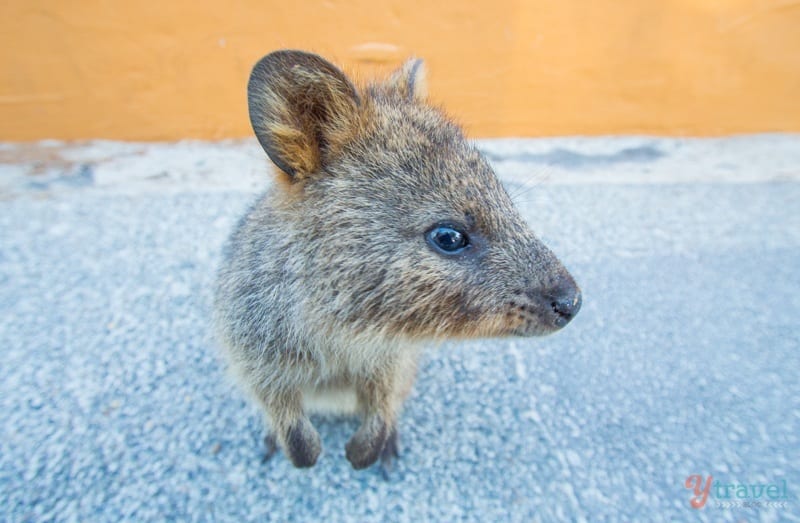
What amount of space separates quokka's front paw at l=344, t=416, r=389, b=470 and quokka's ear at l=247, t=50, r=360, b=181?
1.42 metres

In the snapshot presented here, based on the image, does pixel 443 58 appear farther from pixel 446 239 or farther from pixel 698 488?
pixel 698 488

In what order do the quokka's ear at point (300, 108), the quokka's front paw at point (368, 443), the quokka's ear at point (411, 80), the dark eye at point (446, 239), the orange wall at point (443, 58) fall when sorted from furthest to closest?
the orange wall at point (443, 58), the quokka's front paw at point (368, 443), the quokka's ear at point (411, 80), the dark eye at point (446, 239), the quokka's ear at point (300, 108)

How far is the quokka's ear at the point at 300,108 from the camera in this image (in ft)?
6.80

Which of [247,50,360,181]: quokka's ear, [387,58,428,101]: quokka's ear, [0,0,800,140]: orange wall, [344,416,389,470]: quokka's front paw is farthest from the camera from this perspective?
[0,0,800,140]: orange wall

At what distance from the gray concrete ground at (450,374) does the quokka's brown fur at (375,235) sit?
914mm

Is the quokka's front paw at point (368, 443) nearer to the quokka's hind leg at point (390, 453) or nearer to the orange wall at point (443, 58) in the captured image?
the quokka's hind leg at point (390, 453)

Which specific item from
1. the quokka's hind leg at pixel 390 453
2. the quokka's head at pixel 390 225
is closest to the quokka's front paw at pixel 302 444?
the quokka's hind leg at pixel 390 453

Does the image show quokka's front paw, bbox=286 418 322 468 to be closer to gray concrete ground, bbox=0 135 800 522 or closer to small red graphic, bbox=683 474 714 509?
gray concrete ground, bbox=0 135 800 522

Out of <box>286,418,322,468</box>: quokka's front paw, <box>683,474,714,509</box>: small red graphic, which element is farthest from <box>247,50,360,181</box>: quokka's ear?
<box>683,474,714,509</box>: small red graphic

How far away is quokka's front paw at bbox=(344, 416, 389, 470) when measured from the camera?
285 cm

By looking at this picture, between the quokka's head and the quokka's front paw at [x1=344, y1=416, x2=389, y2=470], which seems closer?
the quokka's head

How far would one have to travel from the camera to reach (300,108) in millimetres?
2188

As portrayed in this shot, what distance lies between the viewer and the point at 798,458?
288cm

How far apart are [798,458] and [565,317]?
1870mm
